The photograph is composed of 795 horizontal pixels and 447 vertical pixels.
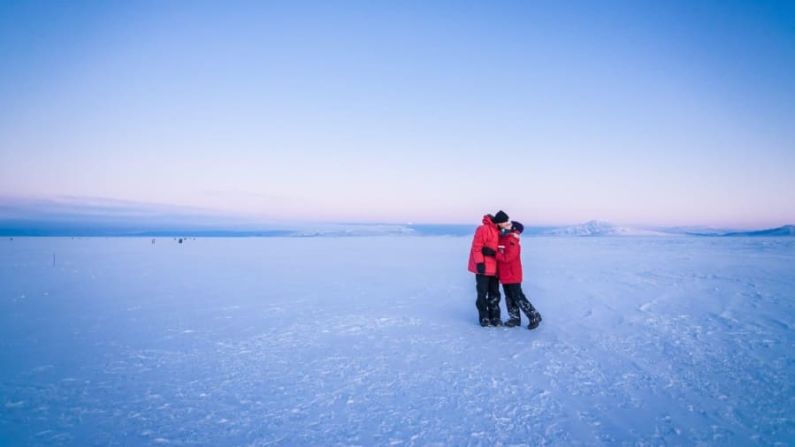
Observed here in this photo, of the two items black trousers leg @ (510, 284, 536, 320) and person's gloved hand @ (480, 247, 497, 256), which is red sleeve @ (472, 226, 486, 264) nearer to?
person's gloved hand @ (480, 247, 497, 256)

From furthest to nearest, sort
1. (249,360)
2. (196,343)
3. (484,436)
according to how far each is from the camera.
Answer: (196,343)
(249,360)
(484,436)

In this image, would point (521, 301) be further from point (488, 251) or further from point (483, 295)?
point (488, 251)

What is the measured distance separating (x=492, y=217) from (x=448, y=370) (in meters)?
2.13

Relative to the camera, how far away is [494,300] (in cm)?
511

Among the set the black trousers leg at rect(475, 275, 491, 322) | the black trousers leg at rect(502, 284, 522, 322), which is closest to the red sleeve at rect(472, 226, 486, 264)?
the black trousers leg at rect(475, 275, 491, 322)

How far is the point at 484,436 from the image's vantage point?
8.11 ft

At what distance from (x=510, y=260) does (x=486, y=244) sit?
0.36 metres

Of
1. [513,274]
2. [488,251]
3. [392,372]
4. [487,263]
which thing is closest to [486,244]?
[488,251]

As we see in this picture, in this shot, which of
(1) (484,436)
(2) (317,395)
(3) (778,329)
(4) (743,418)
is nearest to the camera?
(1) (484,436)

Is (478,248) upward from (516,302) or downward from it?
upward

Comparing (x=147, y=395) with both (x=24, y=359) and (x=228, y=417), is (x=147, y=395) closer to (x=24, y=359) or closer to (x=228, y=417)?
(x=228, y=417)

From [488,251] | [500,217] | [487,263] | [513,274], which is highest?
[500,217]

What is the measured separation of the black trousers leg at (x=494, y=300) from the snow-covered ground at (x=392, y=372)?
0.75ft

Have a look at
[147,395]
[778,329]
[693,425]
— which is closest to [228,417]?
[147,395]
